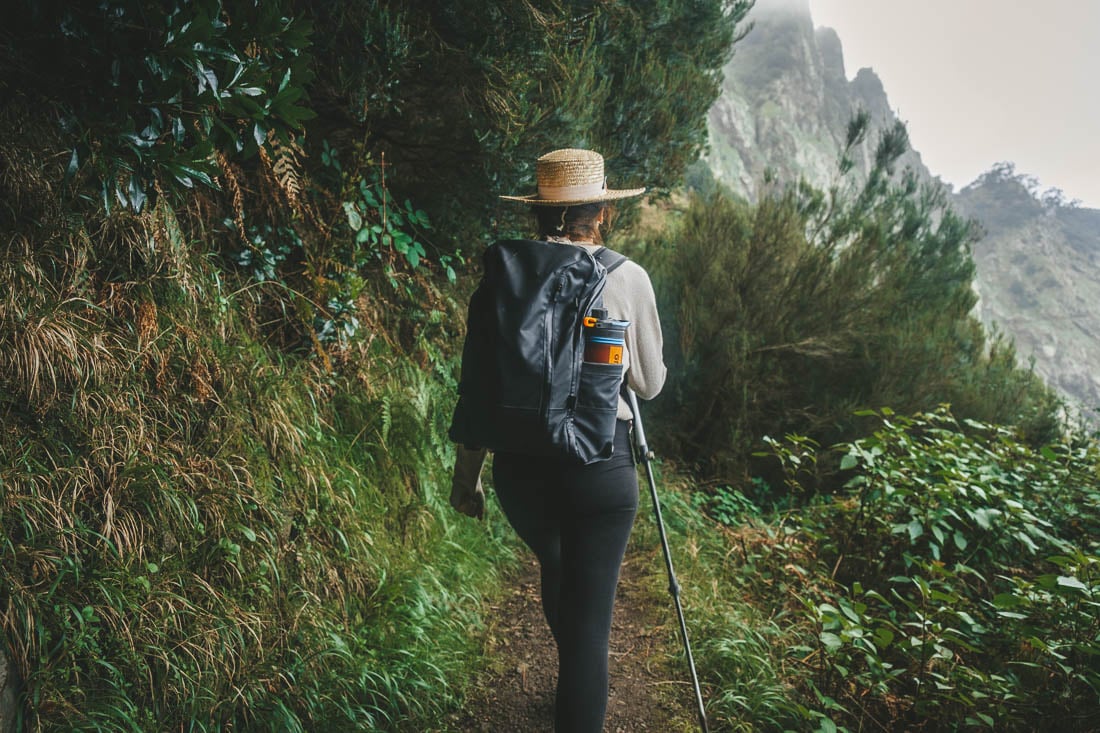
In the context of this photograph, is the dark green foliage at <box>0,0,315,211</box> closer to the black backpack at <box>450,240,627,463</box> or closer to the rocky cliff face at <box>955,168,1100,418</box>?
the black backpack at <box>450,240,627,463</box>

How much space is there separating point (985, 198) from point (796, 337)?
2692 inches

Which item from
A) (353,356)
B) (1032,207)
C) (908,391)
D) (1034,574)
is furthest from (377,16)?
(1032,207)

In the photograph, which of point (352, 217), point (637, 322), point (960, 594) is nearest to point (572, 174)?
point (637, 322)

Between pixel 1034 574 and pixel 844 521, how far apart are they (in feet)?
3.24

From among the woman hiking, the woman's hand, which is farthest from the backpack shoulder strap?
the woman's hand

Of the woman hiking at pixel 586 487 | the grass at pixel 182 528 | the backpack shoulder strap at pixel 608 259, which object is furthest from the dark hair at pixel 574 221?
the grass at pixel 182 528

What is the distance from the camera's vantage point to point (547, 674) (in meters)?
2.58

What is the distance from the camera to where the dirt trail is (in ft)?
7.49

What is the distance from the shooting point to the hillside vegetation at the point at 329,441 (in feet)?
5.28

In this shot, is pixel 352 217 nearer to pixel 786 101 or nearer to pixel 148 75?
pixel 148 75

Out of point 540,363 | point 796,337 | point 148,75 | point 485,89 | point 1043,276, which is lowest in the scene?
point 540,363

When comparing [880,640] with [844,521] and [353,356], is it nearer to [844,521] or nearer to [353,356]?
[844,521]

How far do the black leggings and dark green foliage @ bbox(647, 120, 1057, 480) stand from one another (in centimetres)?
513

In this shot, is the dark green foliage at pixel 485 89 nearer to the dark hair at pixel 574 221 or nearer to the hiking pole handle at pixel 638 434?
the dark hair at pixel 574 221
